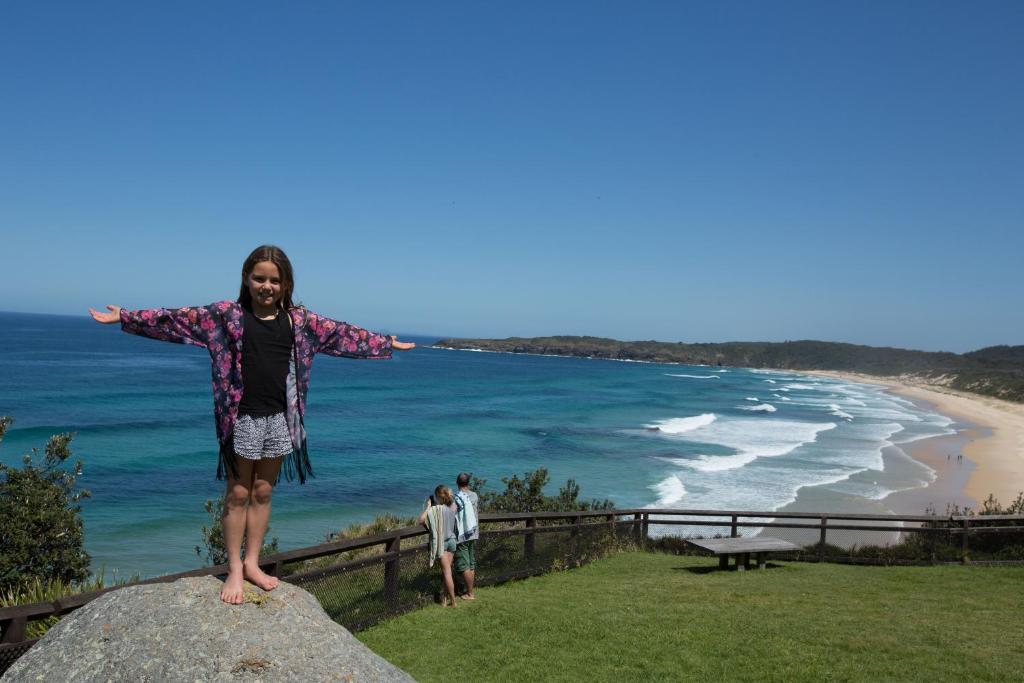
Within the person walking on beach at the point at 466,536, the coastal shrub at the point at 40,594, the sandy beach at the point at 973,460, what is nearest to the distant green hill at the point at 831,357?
the sandy beach at the point at 973,460

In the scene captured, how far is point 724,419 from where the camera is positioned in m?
55.5

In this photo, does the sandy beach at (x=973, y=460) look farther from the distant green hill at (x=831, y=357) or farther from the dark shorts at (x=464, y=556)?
the distant green hill at (x=831, y=357)

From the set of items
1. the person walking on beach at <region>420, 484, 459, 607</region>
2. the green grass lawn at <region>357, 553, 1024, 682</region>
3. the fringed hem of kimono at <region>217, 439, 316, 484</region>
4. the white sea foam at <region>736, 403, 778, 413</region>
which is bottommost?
the white sea foam at <region>736, 403, 778, 413</region>

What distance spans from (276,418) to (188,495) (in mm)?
23663

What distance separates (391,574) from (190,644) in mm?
4017

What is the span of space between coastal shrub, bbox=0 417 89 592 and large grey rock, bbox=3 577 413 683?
6.74 metres

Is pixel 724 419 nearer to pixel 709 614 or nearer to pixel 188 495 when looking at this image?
pixel 188 495

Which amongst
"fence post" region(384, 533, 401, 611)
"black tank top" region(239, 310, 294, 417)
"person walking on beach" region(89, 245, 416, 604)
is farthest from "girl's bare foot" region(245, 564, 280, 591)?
"fence post" region(384, 533, 401, 611)

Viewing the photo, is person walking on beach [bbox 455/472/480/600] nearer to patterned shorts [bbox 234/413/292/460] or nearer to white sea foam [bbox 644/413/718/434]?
patterned shorts [bbox 234/413/292/460]

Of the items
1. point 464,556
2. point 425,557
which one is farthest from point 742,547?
point 425,557

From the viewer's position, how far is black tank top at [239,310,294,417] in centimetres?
406

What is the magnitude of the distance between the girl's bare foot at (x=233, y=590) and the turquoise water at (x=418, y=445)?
14616mm

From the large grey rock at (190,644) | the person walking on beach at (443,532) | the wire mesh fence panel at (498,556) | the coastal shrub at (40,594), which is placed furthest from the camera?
the wire mesh fence panel at (498,556)

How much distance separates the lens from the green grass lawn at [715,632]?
19.6ft
